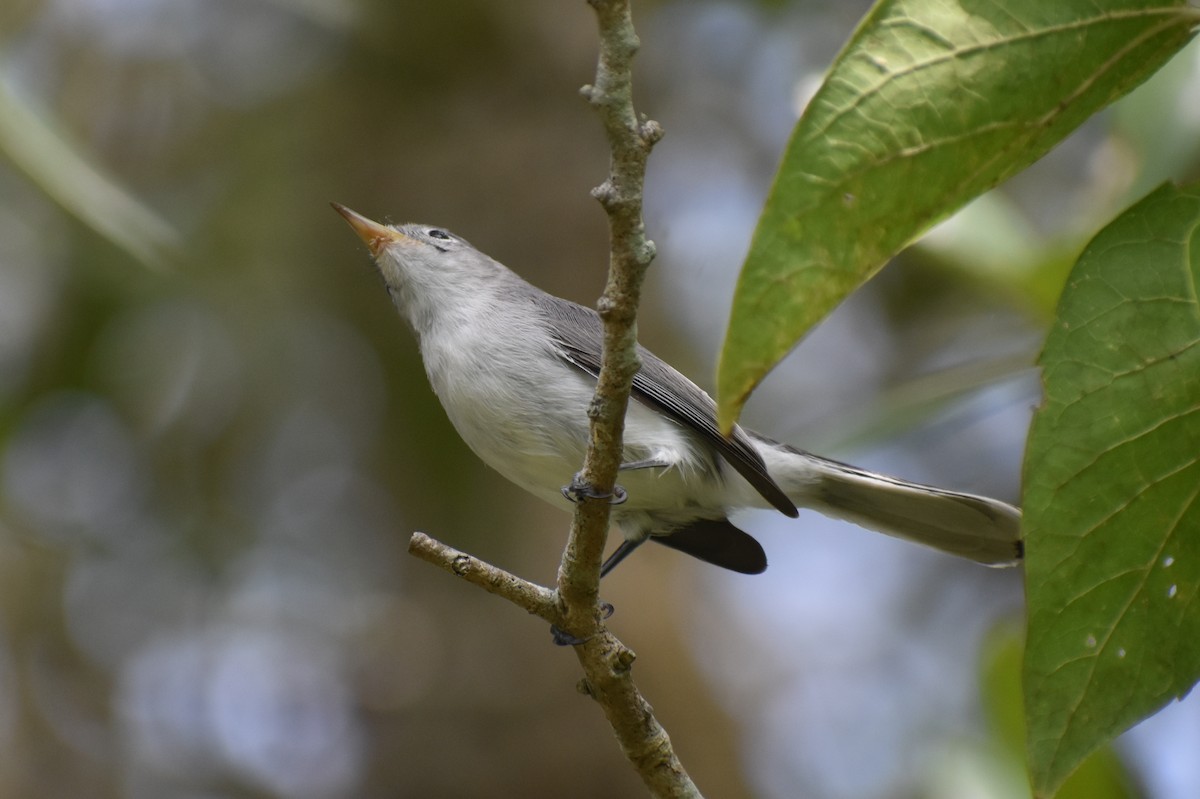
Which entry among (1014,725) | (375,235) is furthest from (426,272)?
(1014,725)

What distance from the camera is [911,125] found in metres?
1.10

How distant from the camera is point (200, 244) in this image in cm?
688

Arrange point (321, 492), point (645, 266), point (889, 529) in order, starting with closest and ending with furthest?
point (645, 266)
point (889, 529)
point (321, 492)

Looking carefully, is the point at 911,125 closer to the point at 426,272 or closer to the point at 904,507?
the point at 904,507

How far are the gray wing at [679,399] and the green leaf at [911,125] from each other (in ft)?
6.18

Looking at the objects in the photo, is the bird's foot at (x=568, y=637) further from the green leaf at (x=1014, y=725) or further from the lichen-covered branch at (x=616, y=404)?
the green leaf at (x=1014, y=725)

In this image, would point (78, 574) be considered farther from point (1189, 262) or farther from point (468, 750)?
point (1189, 262)

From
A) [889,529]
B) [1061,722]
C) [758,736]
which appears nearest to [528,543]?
[758,736]

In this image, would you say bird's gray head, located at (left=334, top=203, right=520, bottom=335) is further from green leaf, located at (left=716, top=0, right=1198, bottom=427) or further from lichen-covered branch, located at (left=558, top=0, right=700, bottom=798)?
green leaf, located at (left=716, top=0, right=1198, bottom=427)

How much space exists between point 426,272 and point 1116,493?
9.06 ft

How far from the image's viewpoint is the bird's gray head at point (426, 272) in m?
3.56

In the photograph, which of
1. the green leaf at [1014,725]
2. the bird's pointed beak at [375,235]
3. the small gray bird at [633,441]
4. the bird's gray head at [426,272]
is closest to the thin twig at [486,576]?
the small gray bird at [633,441]

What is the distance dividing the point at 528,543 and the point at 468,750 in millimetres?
985

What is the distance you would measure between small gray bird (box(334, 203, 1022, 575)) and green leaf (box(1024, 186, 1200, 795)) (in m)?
1.78
